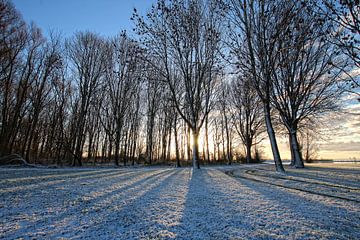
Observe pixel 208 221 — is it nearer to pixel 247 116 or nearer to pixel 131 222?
pixel 131 222

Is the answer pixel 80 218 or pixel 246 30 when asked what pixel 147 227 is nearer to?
pixel 80 218

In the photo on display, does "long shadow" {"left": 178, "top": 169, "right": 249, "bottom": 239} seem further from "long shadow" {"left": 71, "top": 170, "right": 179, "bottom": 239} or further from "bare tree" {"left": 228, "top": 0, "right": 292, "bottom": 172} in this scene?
"bare tree" {"left": 228, "top": 0, "right": 292, "bottom": 172}

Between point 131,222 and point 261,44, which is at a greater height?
point 261,44

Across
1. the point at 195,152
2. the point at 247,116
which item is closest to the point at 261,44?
the point at 195,152

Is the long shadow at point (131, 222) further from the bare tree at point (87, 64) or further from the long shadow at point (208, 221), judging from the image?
the bare tree at point (87, 64)

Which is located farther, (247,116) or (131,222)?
(247,116)

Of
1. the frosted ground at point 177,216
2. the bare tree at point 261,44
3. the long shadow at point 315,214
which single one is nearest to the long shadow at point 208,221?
the frosted ground at point 177,216

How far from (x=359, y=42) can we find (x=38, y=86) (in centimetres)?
2754

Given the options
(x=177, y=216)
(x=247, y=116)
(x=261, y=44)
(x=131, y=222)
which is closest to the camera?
(x=131, y=222)

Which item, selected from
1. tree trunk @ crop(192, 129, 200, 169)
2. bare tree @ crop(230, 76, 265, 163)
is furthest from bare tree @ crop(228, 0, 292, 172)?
bare tree @ crop(230, 76, 265, 163)

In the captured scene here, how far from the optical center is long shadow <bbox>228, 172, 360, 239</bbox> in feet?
8.34

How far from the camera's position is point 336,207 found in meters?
3.57

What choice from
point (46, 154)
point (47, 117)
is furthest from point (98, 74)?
point (46, 154)

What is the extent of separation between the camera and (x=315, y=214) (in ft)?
10.3
